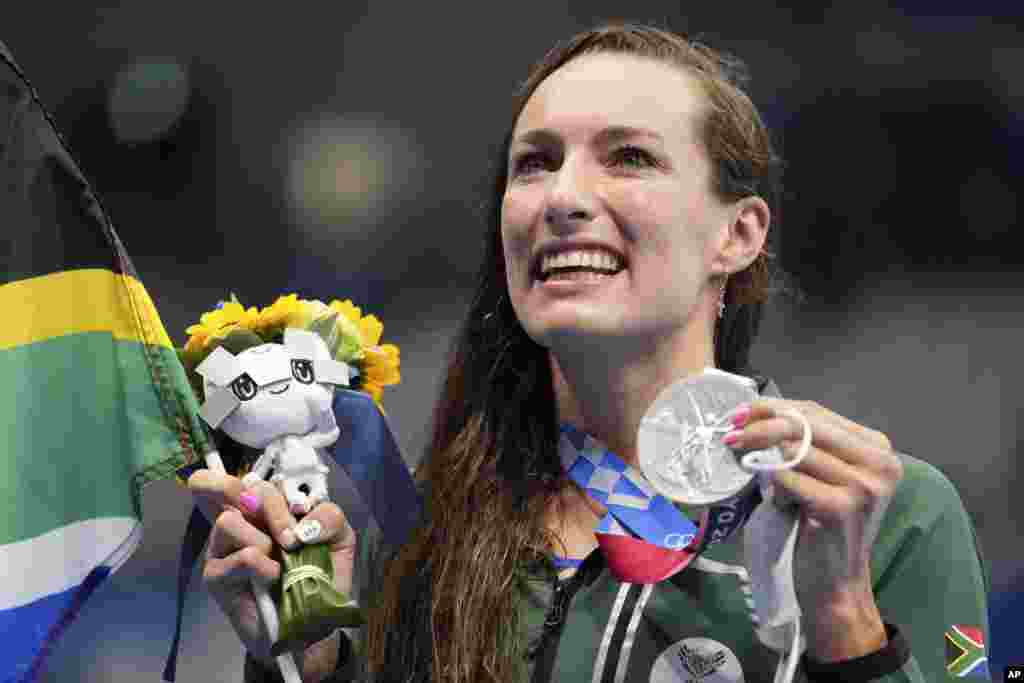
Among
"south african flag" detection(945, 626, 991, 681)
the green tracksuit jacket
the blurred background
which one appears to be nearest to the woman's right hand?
the green tracksuit jacket

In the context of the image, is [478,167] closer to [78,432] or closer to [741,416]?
[78,432]

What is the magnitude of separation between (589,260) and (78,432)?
0.66 metres

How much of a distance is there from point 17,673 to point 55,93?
8.21 ft

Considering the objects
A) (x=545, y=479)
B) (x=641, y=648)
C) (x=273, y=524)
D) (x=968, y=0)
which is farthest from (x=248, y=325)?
(x=968, y=0)

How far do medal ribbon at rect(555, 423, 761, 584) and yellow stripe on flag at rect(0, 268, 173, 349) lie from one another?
0.55 m

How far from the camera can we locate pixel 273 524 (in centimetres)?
165

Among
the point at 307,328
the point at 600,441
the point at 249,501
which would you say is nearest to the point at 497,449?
the point at 600,441

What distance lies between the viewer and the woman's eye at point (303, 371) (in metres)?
1.78

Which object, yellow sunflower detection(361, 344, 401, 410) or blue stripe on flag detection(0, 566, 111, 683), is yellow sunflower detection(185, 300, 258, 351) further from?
blue stripe on flag detection(0, 566, 111, 683)

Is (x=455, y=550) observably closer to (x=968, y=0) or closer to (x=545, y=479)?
(x=545, y=479)

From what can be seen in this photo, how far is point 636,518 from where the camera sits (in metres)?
1.72

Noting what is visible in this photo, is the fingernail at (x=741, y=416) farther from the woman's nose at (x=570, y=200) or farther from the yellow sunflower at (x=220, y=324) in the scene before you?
the yellow sunflower at (x=220, y=324)

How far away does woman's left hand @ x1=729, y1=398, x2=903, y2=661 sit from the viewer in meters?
1.38

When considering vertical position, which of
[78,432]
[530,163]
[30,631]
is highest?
[530,163]
